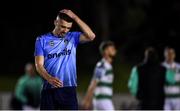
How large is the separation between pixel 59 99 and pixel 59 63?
0.43 meters

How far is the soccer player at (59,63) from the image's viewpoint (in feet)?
31.7

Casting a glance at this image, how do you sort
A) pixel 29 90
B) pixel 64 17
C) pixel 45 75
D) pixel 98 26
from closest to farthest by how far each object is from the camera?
pixel 45 75 < pixel 64 17 < pixel 29 90 < pixel 98 26

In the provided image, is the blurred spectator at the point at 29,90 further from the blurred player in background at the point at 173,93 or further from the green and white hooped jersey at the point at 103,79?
the green and white hooped jersey at the point at 103,79

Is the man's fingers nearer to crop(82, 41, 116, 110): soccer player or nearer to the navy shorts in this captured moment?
the navy shorts

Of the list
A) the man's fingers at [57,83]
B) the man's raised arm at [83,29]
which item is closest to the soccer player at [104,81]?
the man's raised arm at [83,29]

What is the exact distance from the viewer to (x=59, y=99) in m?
9.68

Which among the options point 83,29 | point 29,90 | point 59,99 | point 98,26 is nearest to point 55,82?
point 59,99

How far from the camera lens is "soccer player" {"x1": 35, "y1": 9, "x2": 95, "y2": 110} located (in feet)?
31.7

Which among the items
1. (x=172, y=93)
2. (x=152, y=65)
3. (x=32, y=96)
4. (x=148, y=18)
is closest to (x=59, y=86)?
(x=152, y=65)

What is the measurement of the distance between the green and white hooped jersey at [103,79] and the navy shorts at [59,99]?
3806 millimetres

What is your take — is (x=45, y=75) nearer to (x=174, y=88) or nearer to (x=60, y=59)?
(x=60, y=59)

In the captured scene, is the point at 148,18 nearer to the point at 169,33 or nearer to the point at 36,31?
the point at 169,33

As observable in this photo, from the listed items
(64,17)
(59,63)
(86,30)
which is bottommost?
(59,63)

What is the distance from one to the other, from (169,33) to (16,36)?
7483 millimetres
